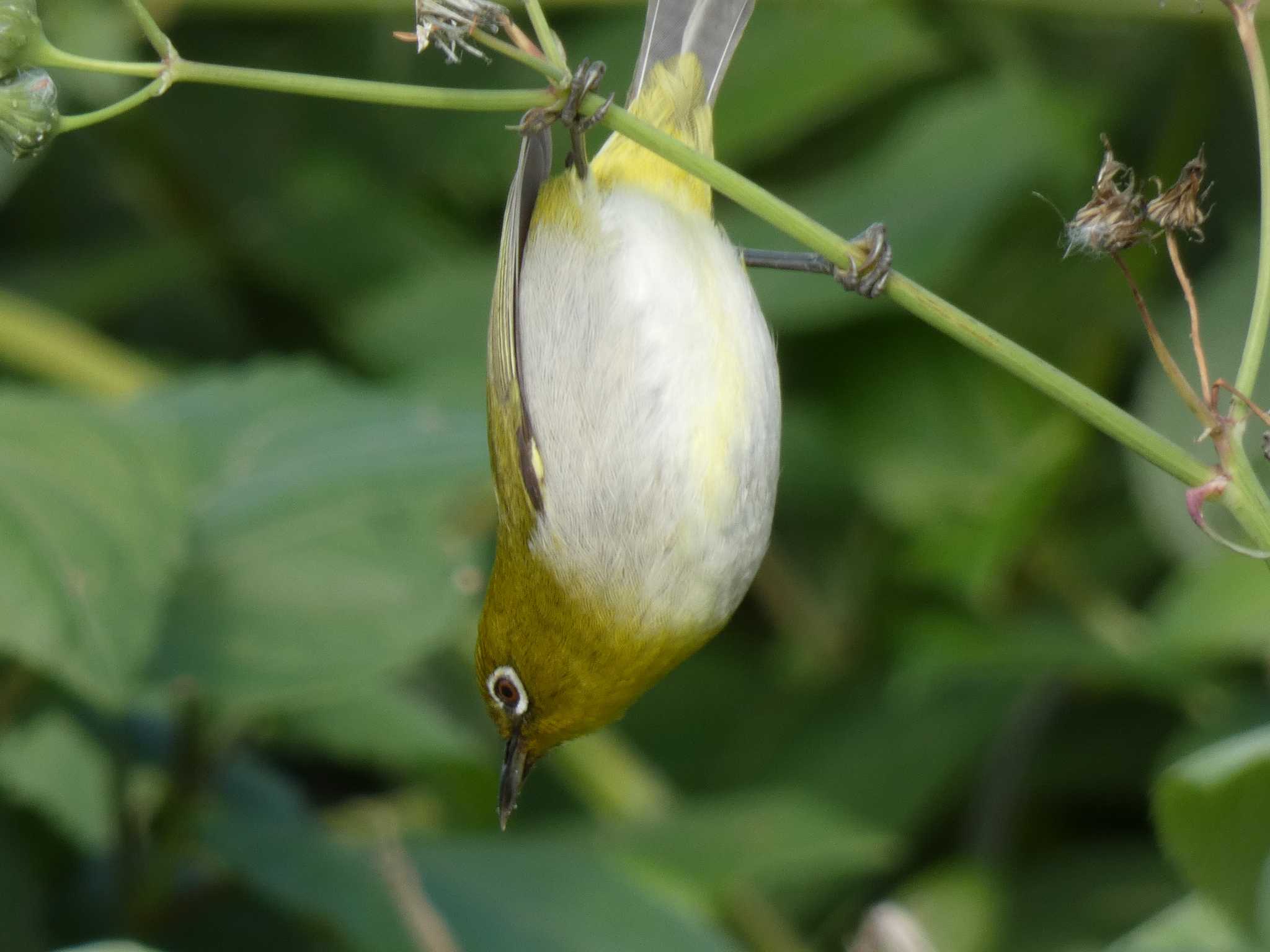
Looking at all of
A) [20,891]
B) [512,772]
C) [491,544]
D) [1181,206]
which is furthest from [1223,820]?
[491,544]

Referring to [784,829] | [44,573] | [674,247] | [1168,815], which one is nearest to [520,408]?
[674,247]

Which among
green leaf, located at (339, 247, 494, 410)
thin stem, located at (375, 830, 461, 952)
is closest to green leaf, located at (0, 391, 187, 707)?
thin stem, located at (375, 830, 461, 952)

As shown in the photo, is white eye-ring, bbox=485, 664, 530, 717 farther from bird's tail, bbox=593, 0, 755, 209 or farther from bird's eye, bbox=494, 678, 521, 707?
bird's tail, bbox=593, 0, 755, 209

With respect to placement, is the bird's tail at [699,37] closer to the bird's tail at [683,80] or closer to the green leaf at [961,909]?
the bird's tail at [683,80]

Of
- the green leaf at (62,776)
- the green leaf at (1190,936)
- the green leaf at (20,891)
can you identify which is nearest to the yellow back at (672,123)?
the green leaf at (1190,936)

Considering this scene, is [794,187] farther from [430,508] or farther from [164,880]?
[164,880]

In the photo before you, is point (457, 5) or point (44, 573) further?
point (44, 573)

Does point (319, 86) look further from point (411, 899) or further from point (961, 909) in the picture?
point (961, 909)
